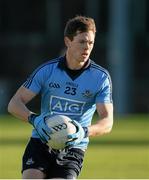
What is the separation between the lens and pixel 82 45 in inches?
356

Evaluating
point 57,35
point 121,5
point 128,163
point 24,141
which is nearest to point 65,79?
point 128,163

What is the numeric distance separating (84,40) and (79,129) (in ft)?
2.79

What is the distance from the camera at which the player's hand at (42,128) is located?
344 inches

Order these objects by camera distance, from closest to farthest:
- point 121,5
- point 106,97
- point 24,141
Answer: point 106,97 < point 24,141 < point 121,5

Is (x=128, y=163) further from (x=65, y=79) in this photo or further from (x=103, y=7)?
(x=103, y=7)

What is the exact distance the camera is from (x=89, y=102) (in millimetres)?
9312

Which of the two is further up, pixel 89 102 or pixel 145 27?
pixel 89 102

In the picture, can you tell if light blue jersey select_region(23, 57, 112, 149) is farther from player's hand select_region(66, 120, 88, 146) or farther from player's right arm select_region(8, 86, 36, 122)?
player's hand select_region(66, 120, 88, 146)

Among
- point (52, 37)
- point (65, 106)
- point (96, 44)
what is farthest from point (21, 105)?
point (52, 37)

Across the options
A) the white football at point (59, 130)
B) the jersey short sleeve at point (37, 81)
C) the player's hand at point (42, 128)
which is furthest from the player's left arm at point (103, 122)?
the jersey short sleeve at point (37, 81)

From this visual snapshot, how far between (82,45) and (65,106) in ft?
1.98

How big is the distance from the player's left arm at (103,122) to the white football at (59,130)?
29 cm

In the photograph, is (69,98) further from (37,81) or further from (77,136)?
Result: (77,136)

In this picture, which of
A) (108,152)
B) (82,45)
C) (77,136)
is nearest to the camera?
(77,136)
